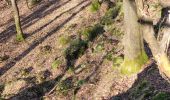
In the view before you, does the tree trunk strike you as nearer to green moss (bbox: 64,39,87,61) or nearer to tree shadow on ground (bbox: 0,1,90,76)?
green moss (bbox: 64,39,87,61)

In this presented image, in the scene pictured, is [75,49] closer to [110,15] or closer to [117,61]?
[110,15]

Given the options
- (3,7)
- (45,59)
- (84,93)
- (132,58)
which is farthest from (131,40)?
(3,7)

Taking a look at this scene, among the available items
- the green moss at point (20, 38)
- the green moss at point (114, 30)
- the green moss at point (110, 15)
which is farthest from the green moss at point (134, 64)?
the green moss at point (20, 38)

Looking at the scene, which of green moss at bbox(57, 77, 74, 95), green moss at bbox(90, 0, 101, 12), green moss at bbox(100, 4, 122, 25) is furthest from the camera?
green moss at bbox(90, 0, 101, 12)

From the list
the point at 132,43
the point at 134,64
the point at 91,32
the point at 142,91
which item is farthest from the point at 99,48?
the point at 142,91

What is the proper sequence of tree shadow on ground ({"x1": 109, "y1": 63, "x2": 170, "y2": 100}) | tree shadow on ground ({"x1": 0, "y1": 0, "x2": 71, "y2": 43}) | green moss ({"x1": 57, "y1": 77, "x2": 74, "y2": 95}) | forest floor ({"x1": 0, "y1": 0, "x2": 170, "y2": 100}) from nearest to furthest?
1. tree shadow on ground ({"x1": 109, "y1": 63, "x2": 170, "y2": 100})
2. forest floor ({"x1": 0, "y1": 0, "x2": 170, "y2": 100})
3. green moss ({"x1": 57, "y1": 77, "x2": 74, "y2": 95})
4. tree shadow on ground ({"x1": 0, "y1": 0, "x2": 71, "y2": 43})

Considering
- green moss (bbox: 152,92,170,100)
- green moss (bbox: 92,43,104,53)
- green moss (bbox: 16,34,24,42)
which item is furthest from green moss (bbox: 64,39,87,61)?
green moss (bbox: 152,92,170,100)
